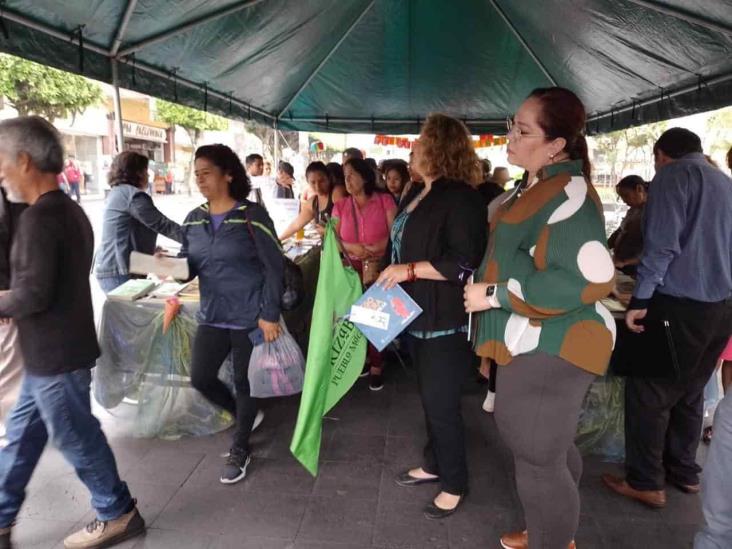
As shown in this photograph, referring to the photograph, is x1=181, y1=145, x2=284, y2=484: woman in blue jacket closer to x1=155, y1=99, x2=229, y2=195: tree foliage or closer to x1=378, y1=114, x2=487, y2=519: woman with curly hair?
x1=378, y1=114, x2=487, y2=519: woman with curly hair

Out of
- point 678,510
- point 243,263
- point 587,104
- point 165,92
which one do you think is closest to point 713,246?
point 678,510

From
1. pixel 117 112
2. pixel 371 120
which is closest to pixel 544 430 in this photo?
pixel 117 112

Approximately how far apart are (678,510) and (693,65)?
117 inches

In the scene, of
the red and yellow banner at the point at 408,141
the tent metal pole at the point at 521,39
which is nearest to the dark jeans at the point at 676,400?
the tent metal pole at the point at 521,39

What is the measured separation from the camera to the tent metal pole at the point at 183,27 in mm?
3367

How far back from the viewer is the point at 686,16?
9.45 ft

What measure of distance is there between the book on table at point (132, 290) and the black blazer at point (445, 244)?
1.70 m

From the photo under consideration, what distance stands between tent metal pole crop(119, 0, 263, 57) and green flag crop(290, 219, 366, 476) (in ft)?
6.63

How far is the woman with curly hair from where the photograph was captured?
1914 mm

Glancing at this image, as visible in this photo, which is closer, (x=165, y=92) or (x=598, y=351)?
(x=598, y=351)

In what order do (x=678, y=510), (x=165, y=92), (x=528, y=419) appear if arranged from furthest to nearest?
(x=165, y=92) < (x=678, y=510) < (x=528, y=419)

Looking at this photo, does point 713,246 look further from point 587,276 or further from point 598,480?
point 598,480

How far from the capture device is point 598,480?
2.54 m

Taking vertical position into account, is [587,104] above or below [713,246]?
above
